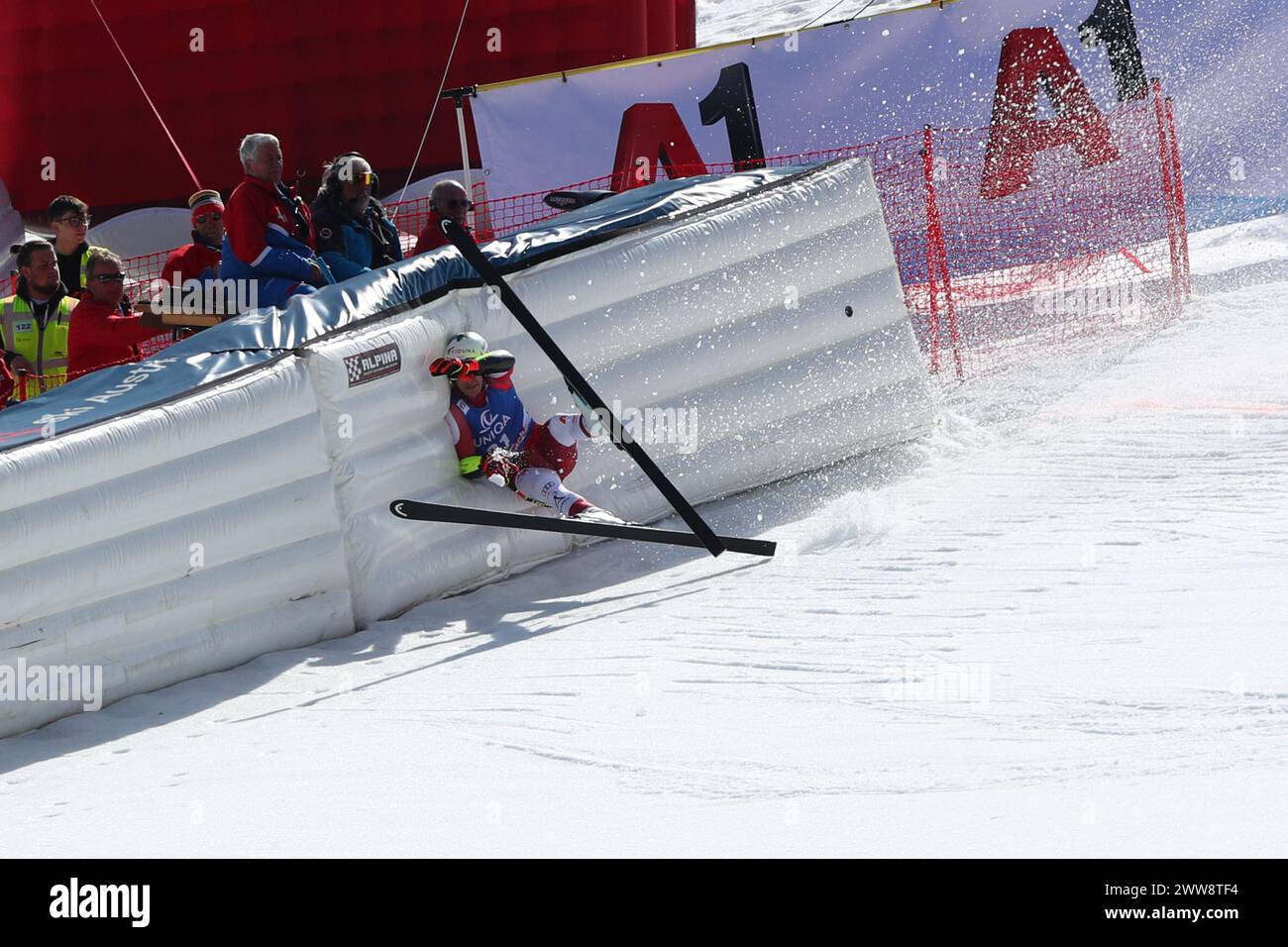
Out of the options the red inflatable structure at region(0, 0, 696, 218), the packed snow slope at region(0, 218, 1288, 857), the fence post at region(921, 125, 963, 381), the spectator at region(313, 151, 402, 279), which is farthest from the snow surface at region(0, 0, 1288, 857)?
the red inflatable structure at region(0, 0, 696, 218)

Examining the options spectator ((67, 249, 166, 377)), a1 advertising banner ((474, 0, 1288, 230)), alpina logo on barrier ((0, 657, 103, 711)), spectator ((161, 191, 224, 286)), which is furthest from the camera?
a1 advertising banner ((474, 0, 1288, 230))

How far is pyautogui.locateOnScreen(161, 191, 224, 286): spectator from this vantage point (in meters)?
6.11

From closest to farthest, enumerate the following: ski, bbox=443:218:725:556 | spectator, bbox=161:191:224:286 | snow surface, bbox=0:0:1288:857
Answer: snow surface, bbox=0:0:1288:857 < ski, bbox=443:218:725:556 < spectator, bbox=161:191:224:286

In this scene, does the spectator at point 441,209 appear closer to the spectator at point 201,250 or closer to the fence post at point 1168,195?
the spectator at point 201,250

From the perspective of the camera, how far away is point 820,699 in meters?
3.92

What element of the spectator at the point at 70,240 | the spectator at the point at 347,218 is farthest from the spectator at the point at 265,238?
the spectator at the point at 70,240

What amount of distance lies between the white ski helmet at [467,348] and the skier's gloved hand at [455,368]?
0.03 metres

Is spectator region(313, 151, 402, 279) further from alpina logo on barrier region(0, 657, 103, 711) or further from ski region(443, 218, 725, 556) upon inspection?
alpina logo on barrier region(0, 657, 103, 711)

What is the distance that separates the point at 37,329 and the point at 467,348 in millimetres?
1874

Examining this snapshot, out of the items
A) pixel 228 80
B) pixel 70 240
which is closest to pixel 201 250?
pixel 70 240

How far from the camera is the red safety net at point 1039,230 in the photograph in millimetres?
8289

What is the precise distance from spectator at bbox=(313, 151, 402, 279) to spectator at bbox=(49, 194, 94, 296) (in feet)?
3.47

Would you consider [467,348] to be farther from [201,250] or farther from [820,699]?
[820,699]

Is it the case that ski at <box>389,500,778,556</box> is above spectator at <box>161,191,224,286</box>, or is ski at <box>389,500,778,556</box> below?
below
